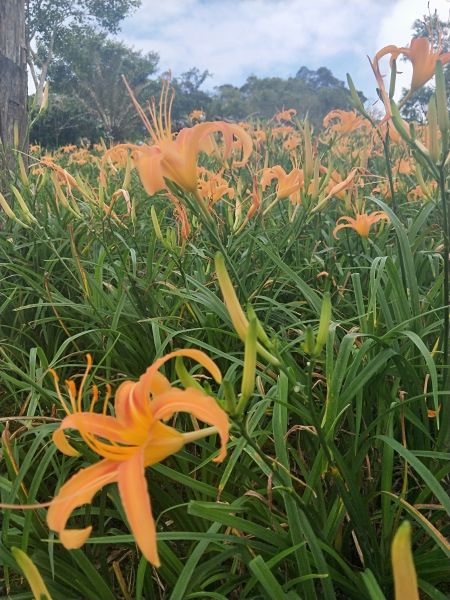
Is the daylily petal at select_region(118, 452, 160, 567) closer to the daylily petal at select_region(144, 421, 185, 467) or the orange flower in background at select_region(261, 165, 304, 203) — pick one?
the daylily petal at select_region(144, 421, 185, 467)

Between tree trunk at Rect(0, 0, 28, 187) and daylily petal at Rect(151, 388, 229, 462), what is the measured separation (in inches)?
96.7

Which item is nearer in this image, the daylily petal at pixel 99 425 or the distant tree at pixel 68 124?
the daylily petal at pixel 99 425

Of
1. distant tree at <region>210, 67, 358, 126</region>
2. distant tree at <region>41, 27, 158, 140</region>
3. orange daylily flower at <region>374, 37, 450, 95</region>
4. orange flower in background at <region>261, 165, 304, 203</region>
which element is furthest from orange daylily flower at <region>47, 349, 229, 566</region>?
distant tree at <region>210, 67, 358, 126</region>

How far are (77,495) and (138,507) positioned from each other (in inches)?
2.9

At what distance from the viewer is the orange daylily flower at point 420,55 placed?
1.07 meters

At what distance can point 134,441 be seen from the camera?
502mm

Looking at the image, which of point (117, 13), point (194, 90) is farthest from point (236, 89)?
point (117, 13)

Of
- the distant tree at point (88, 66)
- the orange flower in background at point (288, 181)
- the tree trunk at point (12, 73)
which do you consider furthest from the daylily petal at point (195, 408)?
the distant tree at point (88, 66)

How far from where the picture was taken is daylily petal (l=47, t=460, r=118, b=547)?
45 centimetres

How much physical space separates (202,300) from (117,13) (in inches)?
1363

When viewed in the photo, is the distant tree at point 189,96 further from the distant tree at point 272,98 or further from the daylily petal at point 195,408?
the daylily petal at point 195,408

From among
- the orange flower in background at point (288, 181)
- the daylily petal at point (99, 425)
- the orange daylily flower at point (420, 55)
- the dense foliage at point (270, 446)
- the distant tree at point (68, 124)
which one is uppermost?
Result: the distant tree at point (68, 124)

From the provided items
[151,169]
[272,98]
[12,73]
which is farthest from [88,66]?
[151,169]

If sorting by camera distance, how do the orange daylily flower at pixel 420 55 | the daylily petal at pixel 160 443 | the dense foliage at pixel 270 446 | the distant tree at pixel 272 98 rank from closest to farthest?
1. the daylily petal at pixel 160 443
2. the dense foliage at pixel 270 446
3. the orange daylily flower at pixel 420 55
4. the distant tree at pixel 272 98
